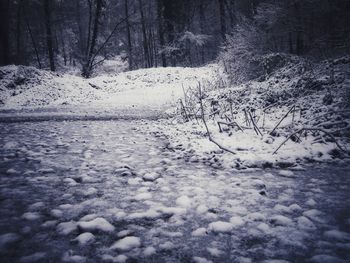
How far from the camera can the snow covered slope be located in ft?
48.6

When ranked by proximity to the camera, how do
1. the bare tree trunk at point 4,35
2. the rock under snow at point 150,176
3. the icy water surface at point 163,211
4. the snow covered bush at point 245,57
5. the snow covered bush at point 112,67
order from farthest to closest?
the snow covered bush at point 112,67 → the bare tree trunk at point 4,35 → the snow covered bush at point 245,57 → the rock under snow at point 150,176 → the icy water surface at point 163,211

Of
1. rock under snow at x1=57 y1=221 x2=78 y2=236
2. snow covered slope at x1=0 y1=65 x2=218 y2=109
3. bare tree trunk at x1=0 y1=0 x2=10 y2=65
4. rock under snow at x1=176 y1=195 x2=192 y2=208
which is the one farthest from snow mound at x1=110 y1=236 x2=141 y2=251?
bare tree trunk at x1=0 y1=0 x2=10 y2=65

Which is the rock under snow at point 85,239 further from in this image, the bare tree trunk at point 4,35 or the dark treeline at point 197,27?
the bare tree trunk at point 4,35

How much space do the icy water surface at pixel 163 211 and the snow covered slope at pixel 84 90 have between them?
9.10m

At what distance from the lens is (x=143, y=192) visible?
3516mm

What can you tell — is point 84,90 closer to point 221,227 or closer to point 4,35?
point 4,35

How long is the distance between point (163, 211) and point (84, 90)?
15.9m

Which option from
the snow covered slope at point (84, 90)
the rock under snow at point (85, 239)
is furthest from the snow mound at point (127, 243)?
the snow covered slope at point (84, 90)

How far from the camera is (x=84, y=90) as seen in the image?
695 inches

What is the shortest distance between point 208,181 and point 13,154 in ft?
11.4

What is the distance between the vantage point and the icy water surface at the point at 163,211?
2.26 m

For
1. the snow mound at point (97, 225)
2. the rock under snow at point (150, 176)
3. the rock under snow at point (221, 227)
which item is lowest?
the rock under snow at point (221, 227)

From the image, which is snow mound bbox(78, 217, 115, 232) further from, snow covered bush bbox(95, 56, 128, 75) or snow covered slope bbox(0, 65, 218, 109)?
snow covered bush bbox(95, 56, 128, 75)

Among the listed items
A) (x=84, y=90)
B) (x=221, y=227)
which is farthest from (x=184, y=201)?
(x=84, y=90)
